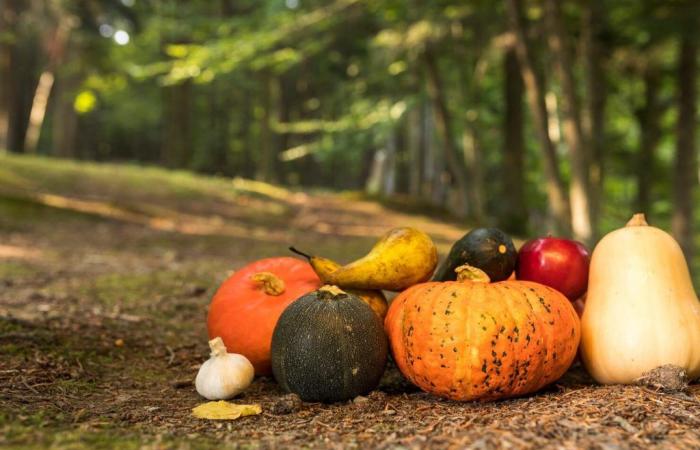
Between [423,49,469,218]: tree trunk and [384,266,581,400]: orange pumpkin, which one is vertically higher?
[423,49,469,218]: tree trunk

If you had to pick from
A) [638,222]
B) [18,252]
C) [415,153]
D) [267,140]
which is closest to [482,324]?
[638,222]

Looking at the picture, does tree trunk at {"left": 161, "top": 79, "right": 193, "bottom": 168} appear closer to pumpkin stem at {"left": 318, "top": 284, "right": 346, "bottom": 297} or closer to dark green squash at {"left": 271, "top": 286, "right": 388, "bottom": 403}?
pumpkin stem at {"left": 318, "top": 284, "right": 346, "bottom": 297}

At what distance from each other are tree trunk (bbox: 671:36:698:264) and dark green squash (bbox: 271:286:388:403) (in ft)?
33.5

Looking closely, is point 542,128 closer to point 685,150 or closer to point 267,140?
point 685,150

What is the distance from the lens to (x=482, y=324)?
2.79 meters

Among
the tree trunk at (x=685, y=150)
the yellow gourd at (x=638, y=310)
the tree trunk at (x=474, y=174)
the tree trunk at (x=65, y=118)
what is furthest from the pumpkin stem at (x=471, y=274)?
the tree trunk at (x=65, y=118)

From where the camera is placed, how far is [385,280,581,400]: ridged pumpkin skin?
279 centimetres

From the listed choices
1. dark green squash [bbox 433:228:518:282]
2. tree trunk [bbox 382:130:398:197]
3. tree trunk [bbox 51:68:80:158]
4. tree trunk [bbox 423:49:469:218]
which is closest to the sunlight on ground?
dark green squash [bbox 433:228:518:282]

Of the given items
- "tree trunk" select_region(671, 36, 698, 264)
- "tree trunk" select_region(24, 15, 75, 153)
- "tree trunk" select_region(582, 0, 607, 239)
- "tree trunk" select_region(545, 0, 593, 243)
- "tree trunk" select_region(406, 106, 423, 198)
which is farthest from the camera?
"tree trunk" select_region(24, 15, 75, 153)

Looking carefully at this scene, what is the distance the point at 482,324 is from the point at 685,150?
1068 cm

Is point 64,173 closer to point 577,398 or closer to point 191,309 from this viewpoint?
point 191,309

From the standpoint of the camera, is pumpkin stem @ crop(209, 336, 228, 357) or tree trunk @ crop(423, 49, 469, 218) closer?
pumpkin stem @ crop(209, 336, 228, 357)

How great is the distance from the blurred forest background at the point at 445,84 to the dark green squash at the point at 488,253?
222 inches

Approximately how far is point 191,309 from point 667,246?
3.20 meters
